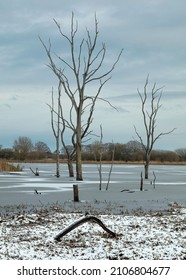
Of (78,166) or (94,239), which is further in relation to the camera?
(78,166)

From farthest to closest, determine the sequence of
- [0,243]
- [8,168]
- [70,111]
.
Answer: [8,168]
[70,111]
[0,243]

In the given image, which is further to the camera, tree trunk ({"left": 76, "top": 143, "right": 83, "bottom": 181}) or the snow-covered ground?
tree trunk ({"left": 76, "top": 143, "right": 83, "bottom": 181})

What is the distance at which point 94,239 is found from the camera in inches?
313

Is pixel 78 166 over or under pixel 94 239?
over

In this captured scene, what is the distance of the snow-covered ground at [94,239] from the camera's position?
22.6ft

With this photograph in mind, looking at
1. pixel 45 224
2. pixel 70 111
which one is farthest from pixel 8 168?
pixel 45 224

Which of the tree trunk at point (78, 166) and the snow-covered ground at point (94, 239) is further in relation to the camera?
the tree trunk at point (78, 166)

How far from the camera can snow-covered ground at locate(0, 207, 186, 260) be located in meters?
6.88

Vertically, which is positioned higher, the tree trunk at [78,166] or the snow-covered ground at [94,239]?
the tree trunk at [78,166]

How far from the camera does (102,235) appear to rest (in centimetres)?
833

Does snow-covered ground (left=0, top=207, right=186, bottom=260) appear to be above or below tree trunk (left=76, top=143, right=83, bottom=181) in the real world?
below

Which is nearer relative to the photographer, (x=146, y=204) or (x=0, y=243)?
(x=0, y=243)
